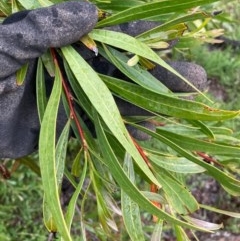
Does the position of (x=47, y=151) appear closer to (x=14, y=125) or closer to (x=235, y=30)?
(x=14, y=125)

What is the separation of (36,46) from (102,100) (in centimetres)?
16

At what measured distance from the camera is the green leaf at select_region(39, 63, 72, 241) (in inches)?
28.0

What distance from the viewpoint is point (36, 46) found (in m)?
0.84

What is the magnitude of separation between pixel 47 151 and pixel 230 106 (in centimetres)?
161

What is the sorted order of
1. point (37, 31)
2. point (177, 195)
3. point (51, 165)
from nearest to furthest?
point (51, 165) < point (37, 31) < point (177, 195)

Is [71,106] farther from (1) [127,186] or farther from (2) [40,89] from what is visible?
(1) [127,186]

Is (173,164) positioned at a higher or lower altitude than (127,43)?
lower

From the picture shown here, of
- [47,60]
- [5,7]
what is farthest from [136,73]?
[5,7]

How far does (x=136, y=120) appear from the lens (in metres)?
1.02

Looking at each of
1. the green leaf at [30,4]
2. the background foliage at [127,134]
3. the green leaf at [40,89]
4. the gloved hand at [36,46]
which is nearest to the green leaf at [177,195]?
the background foliage at [127,134]

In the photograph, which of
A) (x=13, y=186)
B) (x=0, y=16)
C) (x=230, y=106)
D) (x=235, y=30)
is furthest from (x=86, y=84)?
(x=235, y=30)

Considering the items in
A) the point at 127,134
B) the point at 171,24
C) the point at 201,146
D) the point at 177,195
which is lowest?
the point at 177,195

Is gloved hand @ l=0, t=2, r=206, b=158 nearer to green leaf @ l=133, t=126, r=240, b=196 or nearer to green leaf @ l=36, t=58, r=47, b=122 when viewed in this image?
green leaf @ l=36, t=58, r=47, b=122

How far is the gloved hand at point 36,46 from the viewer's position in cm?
82
